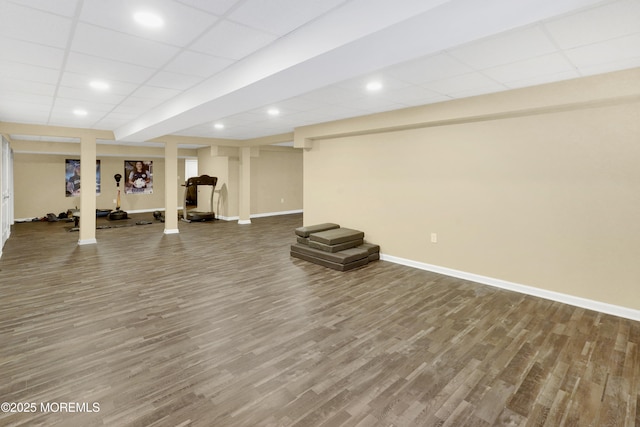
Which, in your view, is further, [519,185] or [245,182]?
[245,182]

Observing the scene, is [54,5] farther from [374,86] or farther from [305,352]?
[305,352]

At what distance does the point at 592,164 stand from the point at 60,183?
14.3 meters

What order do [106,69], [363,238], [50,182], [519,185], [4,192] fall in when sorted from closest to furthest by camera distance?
[106,69] → [519,185] → [363,238] → [4,192] → [50,182]

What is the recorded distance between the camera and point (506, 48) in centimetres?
260

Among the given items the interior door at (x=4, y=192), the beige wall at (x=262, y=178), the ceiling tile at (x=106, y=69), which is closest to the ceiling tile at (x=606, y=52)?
the ceiling tile at (x=106, y=69)

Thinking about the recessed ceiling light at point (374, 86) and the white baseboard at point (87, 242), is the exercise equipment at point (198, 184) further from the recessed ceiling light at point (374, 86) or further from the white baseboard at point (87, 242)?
the recessed ceiling light at point (374, 86)

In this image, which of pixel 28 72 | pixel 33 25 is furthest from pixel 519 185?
pixel 28 72

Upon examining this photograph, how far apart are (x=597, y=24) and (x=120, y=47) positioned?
140 inches

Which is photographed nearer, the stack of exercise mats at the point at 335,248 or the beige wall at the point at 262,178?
the stack of exercise mats at the point at 335,248

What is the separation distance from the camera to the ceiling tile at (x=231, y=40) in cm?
229

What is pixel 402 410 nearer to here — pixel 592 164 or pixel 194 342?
pixel 194 342

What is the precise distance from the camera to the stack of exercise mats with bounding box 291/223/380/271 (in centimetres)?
511

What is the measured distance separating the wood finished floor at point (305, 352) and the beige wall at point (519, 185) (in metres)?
0.51

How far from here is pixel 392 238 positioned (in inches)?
220
